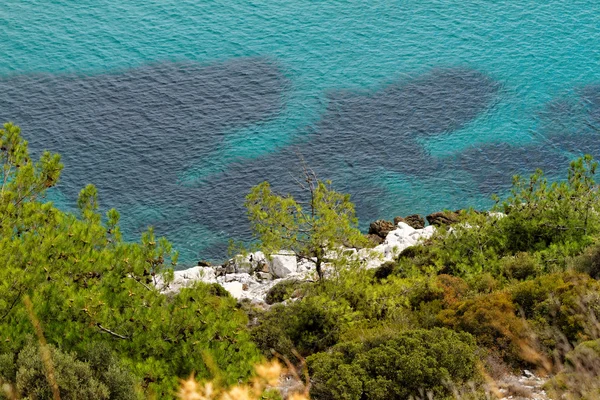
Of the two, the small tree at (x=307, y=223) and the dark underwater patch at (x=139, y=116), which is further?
the dark underwater patch at (x=139, y=116)

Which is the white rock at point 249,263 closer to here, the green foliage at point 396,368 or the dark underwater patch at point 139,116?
the dark underwater patch at point 139,116

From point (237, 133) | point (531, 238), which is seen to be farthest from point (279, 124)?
point (531, 238)

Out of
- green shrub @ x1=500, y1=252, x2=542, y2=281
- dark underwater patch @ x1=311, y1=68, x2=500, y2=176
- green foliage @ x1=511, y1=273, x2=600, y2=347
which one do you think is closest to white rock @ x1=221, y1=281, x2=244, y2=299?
green shrub @ x1=500, y1=252, x2=542, y2=281

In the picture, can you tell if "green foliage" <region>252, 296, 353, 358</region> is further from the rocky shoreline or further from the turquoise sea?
the turquoise sea

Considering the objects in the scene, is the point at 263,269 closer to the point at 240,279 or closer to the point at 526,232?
the point at 240,279

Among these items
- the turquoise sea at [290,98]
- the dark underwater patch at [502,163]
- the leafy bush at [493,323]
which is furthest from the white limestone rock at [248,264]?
the leafy bush at [493,323]

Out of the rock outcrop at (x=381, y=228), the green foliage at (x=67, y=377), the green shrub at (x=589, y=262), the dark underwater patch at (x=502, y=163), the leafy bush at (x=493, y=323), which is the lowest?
the rock outcrop at (x=381, y=228)
